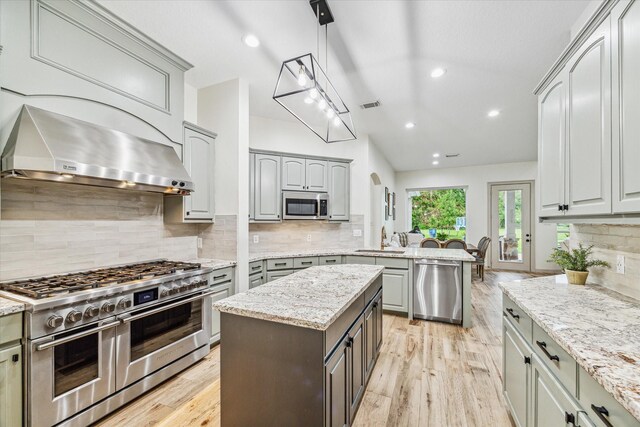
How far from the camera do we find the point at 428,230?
9523 millimetres

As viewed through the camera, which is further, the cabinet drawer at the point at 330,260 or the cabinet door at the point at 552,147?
the cabinet drawer at the point at 330,260

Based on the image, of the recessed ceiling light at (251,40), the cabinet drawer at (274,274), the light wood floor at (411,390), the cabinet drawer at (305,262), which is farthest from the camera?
the cabinet drawer at (305,262)

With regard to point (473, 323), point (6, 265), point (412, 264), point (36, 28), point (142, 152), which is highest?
point (36, 28)

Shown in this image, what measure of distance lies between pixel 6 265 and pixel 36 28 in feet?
5.28

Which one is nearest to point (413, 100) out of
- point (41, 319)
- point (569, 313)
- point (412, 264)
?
point (412, 264)

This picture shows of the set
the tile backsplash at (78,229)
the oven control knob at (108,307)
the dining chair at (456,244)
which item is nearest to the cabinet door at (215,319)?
the tile backsplash at (78,229)

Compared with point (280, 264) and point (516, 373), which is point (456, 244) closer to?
point (280, 264)

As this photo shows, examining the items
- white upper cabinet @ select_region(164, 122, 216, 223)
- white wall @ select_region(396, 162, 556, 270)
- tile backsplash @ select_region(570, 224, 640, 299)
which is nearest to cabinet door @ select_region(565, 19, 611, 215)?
tile backsplash @ select_region(570, 224, 640, 299)

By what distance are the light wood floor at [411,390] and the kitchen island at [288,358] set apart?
0.55m

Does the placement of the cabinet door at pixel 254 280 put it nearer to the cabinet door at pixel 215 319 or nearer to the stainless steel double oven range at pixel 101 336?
the cabinet door at pixel 215 319

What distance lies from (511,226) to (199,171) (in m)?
7.68

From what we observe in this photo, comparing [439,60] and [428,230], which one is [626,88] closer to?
[439,60]

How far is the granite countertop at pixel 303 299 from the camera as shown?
4.29ft

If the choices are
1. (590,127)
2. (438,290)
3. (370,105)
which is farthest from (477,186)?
(590,127)
